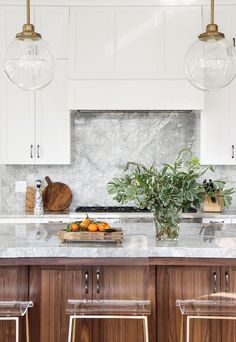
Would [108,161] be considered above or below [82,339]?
above

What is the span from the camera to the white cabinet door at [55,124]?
15.8 ft

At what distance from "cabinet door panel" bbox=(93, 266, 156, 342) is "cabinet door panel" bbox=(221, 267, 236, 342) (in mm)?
364

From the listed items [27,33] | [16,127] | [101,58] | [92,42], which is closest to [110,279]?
[27,33]

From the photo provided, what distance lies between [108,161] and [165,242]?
103 inches

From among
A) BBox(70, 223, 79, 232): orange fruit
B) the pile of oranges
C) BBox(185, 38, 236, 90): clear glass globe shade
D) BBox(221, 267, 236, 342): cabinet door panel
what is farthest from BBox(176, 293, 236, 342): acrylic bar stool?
BBox(185, 38, 236, 90): clear glass globe shade

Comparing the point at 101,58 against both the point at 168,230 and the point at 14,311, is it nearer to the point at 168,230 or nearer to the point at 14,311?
the point at 168,230

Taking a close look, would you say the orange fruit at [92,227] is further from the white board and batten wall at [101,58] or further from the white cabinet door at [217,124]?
the white cabinet door at [217,124]

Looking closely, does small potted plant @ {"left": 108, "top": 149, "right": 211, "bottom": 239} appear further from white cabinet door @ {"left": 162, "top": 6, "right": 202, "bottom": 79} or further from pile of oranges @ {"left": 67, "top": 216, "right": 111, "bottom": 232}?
white cabinet door @ {"left": 162, "top": 6, "right": 202, "bottom": 79}

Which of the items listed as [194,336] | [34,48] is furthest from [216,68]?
[194,336]

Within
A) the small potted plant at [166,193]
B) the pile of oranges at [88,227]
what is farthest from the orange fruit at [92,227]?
the small potted plant at [166,193]

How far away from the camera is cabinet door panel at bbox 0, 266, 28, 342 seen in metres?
2.56

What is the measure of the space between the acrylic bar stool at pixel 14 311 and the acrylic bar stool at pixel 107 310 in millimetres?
227

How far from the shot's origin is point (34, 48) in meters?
2.50

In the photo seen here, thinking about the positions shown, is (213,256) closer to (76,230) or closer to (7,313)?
(76,230)
